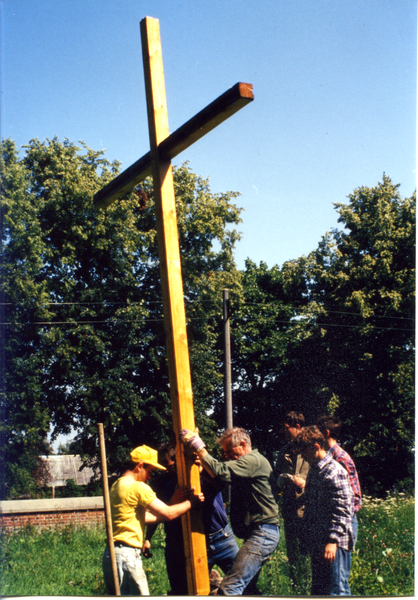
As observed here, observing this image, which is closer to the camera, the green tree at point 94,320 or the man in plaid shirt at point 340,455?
the man in plaid shirt at point 340,455

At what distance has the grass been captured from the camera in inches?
163

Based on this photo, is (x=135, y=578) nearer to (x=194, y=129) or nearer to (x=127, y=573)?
(x=127, y=573)

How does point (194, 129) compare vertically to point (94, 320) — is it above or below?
above

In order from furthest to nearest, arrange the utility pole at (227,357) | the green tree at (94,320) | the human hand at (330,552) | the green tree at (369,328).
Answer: the green tree at (94,320)
the green tree at (369,328)
the utility pole at (227,357)
the human hand at (330,552)

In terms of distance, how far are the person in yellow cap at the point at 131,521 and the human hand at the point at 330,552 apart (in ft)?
3.61

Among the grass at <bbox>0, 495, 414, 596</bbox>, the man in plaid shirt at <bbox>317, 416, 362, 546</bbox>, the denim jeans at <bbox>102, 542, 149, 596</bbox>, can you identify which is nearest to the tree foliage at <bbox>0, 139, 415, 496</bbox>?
the grass at <bbox>0, 495, 414, 596</bbox>

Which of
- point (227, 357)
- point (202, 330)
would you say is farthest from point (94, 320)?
point (227, 357)

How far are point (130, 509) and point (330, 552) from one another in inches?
51.0

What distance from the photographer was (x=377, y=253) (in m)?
8.70

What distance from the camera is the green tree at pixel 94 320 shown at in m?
8.62

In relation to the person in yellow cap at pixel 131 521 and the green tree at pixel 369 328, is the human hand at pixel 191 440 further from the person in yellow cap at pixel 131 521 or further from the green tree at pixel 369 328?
the green tree at pixel 369 328

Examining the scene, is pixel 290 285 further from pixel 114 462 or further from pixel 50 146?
pixel 50 146

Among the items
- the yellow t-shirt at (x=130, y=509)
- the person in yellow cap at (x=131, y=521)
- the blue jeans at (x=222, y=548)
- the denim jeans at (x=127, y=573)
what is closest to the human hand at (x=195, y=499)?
the person in yellow cap at (x=131, y=521)

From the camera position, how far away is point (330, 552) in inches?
133
